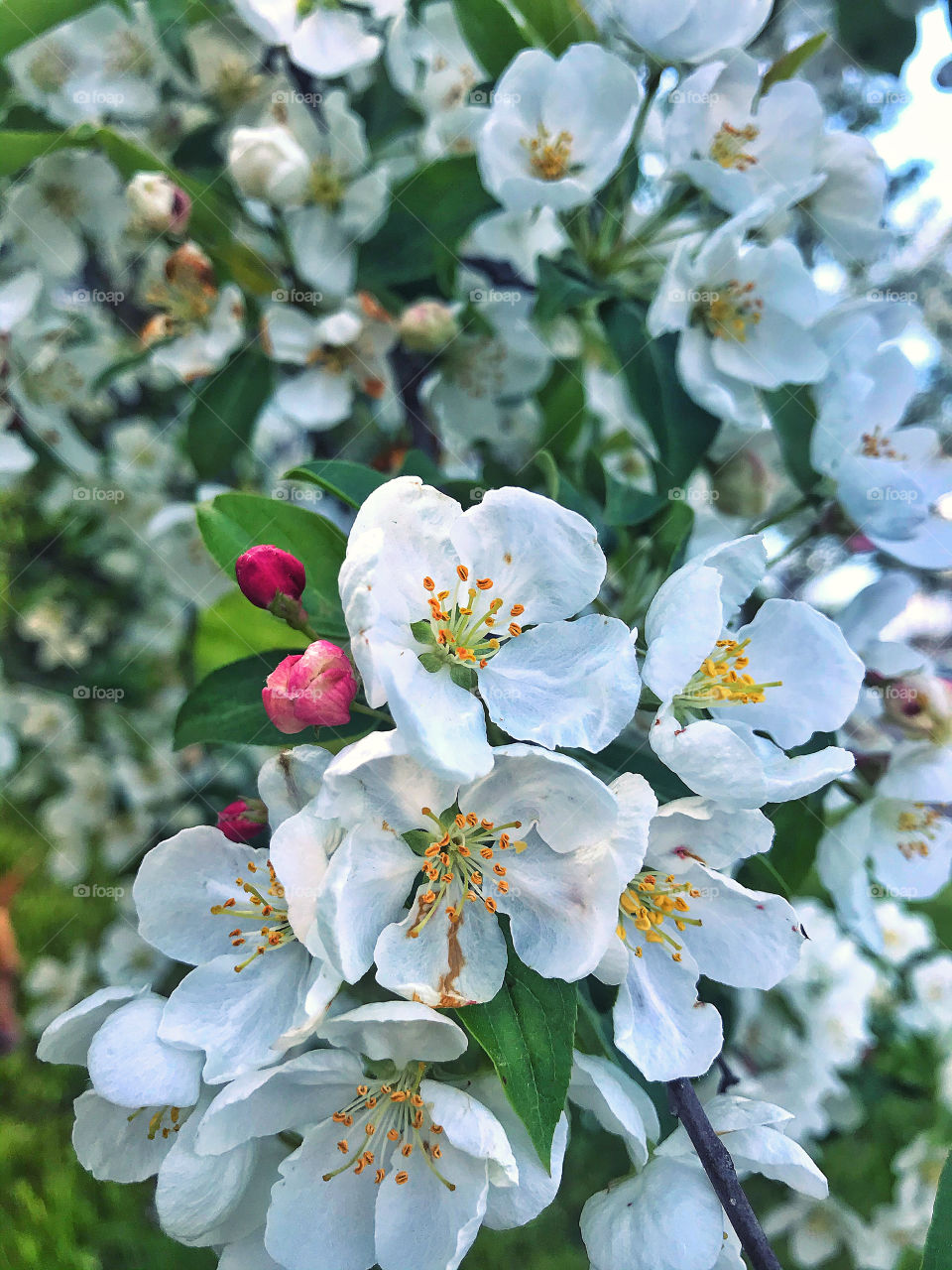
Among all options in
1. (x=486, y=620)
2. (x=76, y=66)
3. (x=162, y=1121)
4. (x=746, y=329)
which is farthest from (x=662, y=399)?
(x=76, y=66)

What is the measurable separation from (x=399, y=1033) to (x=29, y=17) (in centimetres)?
143

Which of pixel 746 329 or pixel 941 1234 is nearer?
pixel 941 1234

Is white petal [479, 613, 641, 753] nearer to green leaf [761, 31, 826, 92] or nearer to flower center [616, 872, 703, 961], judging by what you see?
flower center [616, 872, 703, 961]

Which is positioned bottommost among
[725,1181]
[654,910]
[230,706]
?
[725,1181]

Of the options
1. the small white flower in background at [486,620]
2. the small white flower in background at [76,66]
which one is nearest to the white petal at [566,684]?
the small white flower in background at [486,620]

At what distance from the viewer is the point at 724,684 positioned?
919 millimetres

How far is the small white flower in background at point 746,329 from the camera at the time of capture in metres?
1.21

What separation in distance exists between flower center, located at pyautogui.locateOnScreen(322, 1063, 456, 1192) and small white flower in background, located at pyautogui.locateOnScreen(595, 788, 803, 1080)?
0.61 ft

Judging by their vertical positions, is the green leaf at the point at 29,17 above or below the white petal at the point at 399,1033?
above

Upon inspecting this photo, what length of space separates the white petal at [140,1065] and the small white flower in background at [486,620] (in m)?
0.38

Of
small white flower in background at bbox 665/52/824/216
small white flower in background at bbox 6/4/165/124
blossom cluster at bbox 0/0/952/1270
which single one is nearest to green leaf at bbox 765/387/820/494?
blossom cluster at bbox 0/0/952/1270

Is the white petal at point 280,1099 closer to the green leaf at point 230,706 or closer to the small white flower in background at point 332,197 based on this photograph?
the green leaf at point 230,706

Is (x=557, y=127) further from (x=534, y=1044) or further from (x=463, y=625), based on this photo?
(x=534, y=1044)

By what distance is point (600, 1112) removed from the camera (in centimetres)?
82
